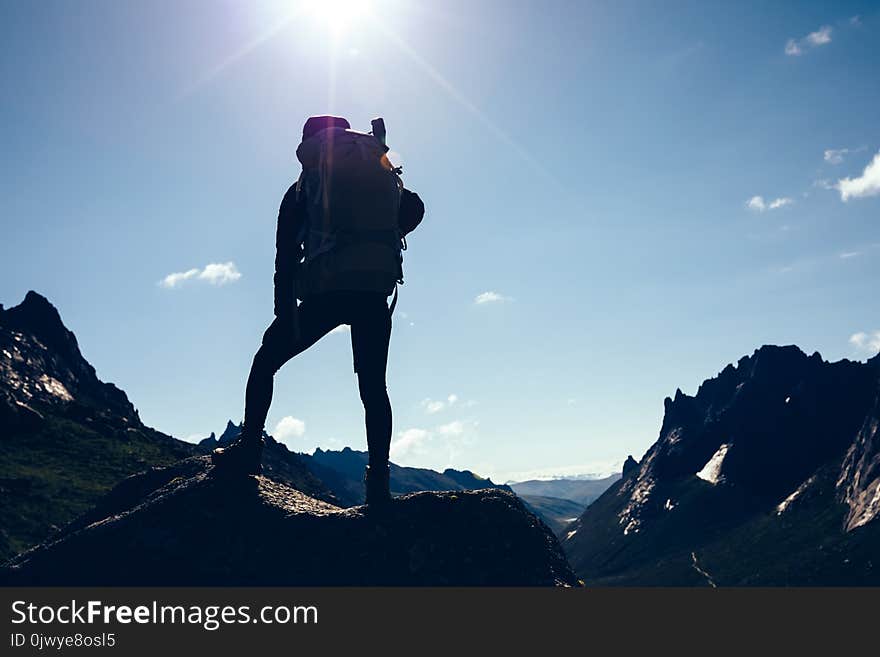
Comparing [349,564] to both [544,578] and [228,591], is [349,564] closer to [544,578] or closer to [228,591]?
[228,591]

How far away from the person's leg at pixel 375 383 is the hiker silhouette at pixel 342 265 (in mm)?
14

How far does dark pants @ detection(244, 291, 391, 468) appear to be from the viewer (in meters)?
9.33

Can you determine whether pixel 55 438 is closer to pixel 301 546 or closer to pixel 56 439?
pixel 56 439

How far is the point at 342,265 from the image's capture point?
29.5 ft

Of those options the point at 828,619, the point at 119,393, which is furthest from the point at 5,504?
the point at 119,393

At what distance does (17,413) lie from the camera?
11956cm

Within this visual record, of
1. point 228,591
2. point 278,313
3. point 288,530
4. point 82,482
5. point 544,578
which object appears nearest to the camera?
point 228,591

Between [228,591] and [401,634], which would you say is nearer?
[401,634]

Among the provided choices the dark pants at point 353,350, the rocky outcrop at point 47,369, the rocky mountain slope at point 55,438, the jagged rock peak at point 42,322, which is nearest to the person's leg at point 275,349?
the dark pants at point 353,350

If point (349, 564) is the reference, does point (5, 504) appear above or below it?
above

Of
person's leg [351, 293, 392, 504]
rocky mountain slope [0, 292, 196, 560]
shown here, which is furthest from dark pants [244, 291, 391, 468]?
rocky mountain slope [0, 292, 196, 560]

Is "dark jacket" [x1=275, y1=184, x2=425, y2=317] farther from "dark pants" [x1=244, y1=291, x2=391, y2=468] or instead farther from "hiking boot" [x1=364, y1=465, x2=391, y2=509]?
"hiking boot" [x1=364, y1=465, x2=391, y2=509]

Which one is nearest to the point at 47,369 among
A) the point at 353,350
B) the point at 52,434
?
the point at 52,434

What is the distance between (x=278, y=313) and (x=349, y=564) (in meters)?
3.60
